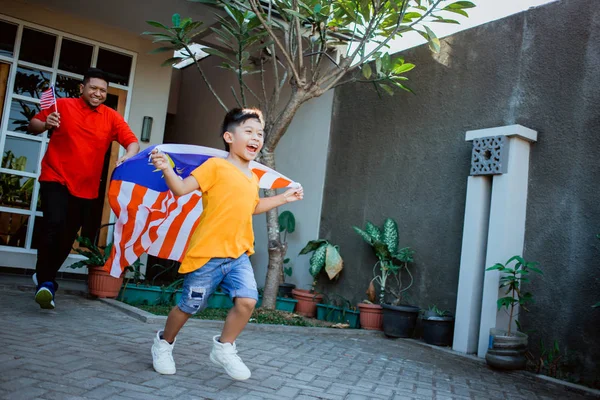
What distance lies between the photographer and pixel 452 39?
19.2 ft

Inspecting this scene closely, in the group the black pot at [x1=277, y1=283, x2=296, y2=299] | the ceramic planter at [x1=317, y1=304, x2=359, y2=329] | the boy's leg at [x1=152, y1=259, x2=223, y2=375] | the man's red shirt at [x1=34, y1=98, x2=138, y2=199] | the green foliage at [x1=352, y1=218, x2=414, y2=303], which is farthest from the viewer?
the black pot at [x1=277, y1=283, x2=296, y2=299]

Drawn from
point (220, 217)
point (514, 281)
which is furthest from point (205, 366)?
point (514, 281)

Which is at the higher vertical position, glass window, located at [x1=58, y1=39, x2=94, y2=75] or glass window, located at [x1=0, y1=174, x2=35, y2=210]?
glass window, located at [x1=58, y1=39, x2=94, y2=75]

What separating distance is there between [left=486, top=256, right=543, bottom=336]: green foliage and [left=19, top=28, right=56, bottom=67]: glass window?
5750mm

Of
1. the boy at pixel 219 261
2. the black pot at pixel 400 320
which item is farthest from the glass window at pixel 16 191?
the boy at pixel 219 261

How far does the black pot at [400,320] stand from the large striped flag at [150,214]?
89.3 inches

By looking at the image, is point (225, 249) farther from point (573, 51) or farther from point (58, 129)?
point (573, 51)

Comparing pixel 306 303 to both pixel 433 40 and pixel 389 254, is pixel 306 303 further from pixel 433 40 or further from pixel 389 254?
pixel 433 40

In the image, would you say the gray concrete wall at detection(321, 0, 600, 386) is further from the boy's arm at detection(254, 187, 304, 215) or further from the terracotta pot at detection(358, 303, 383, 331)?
the boy's arm at detection(254, 187, 304, 215)

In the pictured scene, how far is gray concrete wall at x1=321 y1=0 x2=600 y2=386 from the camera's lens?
4488 mm

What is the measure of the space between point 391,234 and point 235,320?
3341mm

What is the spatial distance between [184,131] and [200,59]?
4.74 ft

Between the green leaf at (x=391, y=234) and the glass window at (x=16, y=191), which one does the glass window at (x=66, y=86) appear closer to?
the glass window at (x=16, y=191)

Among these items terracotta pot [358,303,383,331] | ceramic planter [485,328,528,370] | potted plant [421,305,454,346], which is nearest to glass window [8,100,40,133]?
terracotta pot [358,303,383,331]
